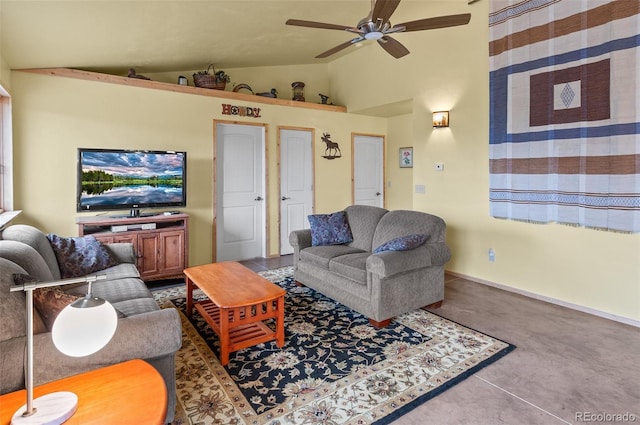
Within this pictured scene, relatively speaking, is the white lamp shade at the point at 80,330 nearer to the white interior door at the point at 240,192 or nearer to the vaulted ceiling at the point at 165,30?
the vaulted ceiling at the point at 165,30

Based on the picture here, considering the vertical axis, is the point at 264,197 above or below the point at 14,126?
below

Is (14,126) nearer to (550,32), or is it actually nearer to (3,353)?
(3,353)

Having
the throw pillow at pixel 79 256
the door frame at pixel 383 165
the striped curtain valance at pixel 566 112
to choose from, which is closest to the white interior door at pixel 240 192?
the door frame at pixel 383 165

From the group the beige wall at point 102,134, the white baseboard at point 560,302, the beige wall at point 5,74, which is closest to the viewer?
the white baseboard at point 560,302

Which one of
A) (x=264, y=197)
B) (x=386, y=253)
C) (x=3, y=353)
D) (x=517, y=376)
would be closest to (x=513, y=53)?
(x=386, y=253)

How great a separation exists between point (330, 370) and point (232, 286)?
1.02 metres

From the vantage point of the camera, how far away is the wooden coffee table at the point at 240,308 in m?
2.53

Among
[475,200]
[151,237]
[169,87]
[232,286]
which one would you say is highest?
[169,87]

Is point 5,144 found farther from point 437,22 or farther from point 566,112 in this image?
point 566,112

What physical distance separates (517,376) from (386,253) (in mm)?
1262

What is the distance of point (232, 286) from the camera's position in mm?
2879

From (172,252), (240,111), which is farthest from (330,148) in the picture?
(172,252)

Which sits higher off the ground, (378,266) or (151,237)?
(151,237)

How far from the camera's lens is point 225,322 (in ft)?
8.23
